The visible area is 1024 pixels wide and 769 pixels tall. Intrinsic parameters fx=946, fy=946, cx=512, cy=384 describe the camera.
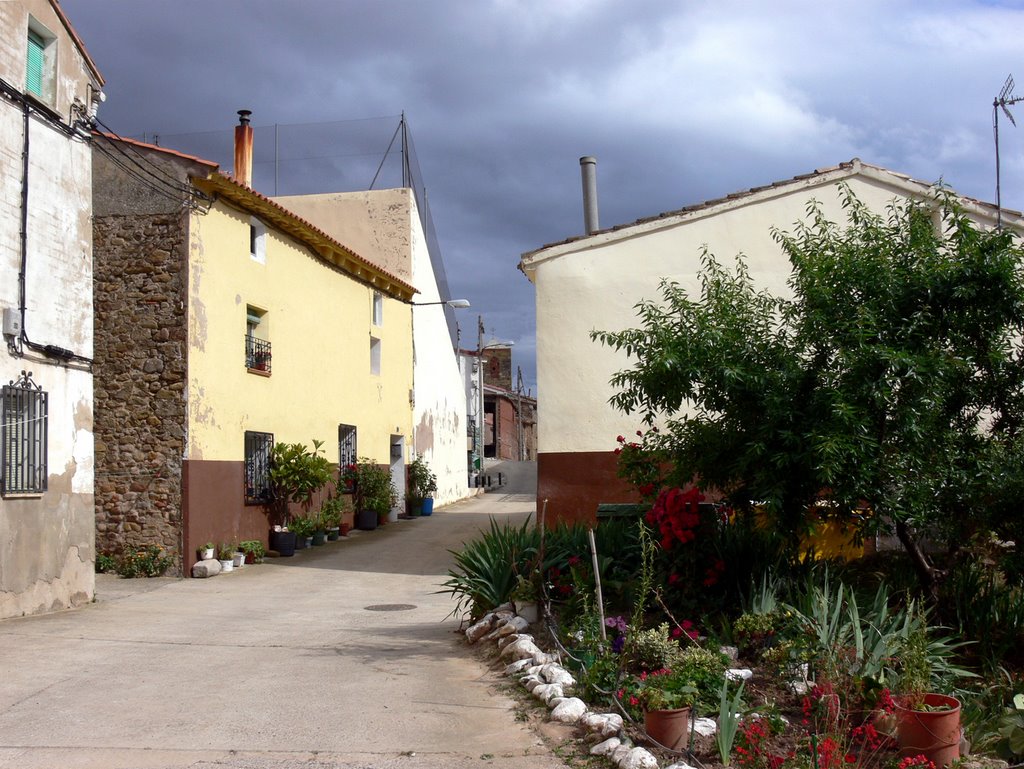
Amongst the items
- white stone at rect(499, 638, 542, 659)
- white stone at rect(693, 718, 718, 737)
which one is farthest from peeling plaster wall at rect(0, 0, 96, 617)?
white stone at rect(693, 718, 718, 737)

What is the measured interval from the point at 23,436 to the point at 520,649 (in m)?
6.79

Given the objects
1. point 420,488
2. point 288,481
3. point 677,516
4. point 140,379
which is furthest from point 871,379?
point 420,488

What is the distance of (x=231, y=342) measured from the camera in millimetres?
17531

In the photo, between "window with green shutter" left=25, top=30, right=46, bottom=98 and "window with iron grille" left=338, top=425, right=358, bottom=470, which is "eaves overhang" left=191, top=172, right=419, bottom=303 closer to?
"window with iron grille" left=338, top=425, right=358, bottom=470

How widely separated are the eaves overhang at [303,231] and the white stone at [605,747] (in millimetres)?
13284

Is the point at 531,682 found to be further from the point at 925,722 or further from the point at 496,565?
the point at 925,722

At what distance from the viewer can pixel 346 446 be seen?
76.9 ft

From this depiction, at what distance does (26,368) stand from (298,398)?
916 cm

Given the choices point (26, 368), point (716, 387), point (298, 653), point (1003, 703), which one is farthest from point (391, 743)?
point (26, 368)

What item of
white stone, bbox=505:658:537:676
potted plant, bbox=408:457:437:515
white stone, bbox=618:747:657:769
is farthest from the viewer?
potted plant, bbox=408:457:437:515

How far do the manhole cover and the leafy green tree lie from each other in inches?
218

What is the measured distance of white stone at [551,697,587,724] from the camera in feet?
21.3

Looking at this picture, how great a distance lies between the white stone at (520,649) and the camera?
8.09 meters

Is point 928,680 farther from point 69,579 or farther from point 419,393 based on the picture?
point 419,393
